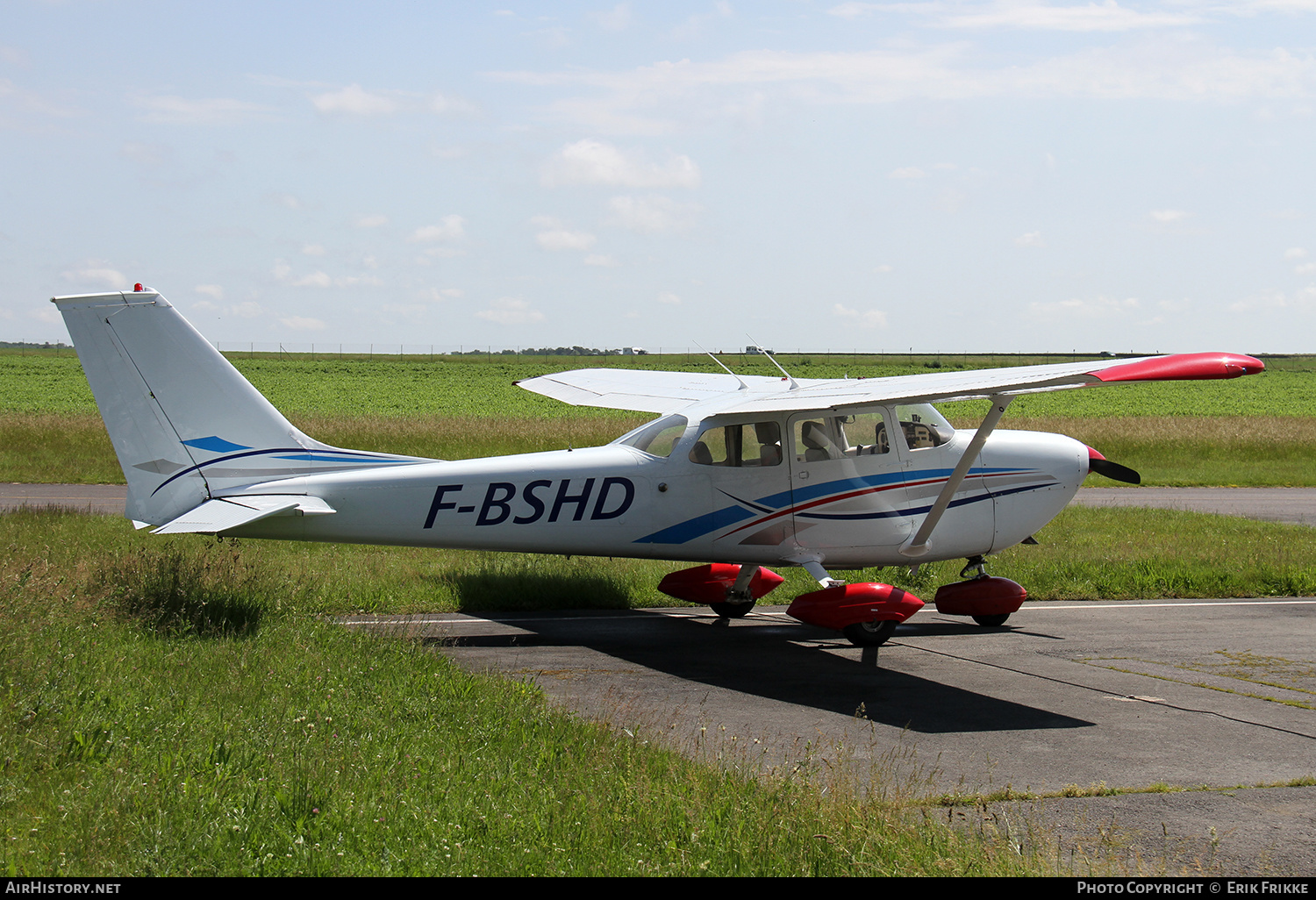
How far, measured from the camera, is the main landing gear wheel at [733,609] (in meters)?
12.0

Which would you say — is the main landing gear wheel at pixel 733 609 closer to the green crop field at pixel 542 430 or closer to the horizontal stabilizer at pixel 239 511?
the horizontal stabilizer at pixel 239 511

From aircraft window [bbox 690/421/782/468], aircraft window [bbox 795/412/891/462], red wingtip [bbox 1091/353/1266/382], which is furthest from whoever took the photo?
aircraft window [bbox 795/412/891/462]

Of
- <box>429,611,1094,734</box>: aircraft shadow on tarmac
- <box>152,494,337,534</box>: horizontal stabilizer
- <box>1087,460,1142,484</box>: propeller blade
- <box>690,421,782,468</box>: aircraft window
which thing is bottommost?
<box>429,611,1094,734</box>: aircraft shadow on tarmac

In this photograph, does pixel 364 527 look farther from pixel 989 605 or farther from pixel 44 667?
pixel 989 605

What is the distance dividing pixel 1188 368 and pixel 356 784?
643 cm

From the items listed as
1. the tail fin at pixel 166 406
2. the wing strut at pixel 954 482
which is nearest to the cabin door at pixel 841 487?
the wing strut at pixel 954 482

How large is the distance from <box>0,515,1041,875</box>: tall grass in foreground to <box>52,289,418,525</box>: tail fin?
185cm

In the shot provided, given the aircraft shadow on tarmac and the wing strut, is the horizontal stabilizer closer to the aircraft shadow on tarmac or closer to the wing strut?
the aircraft shadow on tarmac

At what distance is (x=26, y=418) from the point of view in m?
30.7

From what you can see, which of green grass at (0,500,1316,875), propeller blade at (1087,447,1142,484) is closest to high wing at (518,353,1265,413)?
propeller blade at (1087,447,1142,484)

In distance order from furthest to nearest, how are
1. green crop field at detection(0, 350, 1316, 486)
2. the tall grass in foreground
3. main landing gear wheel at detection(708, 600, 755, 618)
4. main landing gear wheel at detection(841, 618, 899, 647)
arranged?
green crop field at detection(0, 350, 1316, 486), main landing gear wheel at detection(708, 600, 755, 618), main landing gear wheel at detection(841, 618, 899, 647), the tall grass in foreground

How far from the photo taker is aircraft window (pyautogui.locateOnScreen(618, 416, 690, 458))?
35.1 feet
